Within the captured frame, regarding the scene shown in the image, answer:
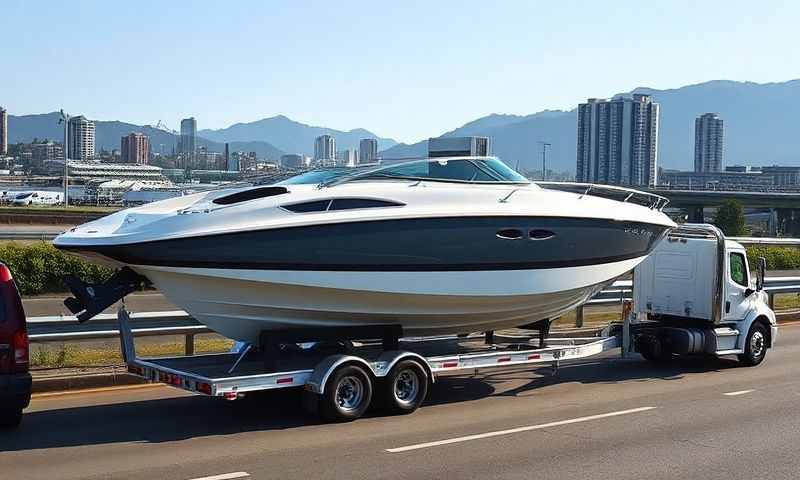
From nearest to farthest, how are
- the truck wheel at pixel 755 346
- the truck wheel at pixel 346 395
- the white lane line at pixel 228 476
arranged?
the white lane line at pixel 228 476 < the truck wheel at pixel 346 395 < the truck wheel at pixel 755 346

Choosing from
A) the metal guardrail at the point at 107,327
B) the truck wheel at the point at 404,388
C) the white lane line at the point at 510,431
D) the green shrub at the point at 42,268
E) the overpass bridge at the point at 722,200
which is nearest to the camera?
the white lane line at the point at 510,431

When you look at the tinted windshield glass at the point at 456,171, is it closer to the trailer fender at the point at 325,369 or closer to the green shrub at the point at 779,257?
the trailer fender at the point at 325,369

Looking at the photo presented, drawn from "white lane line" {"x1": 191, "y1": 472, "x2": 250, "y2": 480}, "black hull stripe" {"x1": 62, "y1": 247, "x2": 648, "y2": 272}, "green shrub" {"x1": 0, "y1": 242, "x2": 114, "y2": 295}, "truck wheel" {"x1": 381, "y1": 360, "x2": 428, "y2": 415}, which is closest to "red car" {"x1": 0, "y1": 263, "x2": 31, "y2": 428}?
"black hull stripe" {"x1": 62, "y1": 247, "x2": 648, "y2": 272}

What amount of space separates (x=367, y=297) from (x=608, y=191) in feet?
14.8

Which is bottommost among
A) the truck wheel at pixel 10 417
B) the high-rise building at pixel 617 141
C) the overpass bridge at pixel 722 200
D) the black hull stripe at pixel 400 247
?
the truck wheel at pixel 10 417

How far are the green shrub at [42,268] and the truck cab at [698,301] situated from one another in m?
12.1

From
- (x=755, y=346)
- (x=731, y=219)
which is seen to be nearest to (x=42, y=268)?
(x=755, y=346)

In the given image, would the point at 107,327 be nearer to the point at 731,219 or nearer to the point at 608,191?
the point at 608,191

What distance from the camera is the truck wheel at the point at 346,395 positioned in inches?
404

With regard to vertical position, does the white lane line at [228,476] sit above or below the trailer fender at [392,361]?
below

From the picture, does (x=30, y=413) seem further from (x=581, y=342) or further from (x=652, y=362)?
(x=652, y=362)

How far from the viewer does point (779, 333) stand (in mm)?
19297

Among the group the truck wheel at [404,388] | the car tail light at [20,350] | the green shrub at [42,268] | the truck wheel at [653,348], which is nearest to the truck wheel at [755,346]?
the truck wheel at [653,348]

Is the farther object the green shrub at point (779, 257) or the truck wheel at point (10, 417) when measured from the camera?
the green shrub at point (779, 257)
